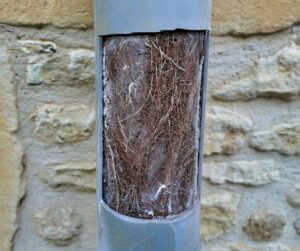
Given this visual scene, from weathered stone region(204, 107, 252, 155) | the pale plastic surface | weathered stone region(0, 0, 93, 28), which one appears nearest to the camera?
the pale plastic surface

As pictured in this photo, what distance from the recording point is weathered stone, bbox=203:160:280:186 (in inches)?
38.9

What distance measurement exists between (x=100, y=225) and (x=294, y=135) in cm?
57

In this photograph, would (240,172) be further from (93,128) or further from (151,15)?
(151,15)

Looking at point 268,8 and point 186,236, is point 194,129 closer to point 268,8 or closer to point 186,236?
point 186,236

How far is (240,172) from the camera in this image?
38.9 inches

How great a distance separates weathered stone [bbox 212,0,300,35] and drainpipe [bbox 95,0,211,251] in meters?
0.24

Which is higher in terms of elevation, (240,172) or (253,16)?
(253,16)

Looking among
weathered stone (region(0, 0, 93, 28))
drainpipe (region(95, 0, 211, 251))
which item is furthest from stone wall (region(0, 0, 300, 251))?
drainpipe (region(95, 0, 211, 251))

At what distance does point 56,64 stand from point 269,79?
1.77 feet

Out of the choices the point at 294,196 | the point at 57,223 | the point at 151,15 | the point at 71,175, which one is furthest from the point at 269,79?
the point at 57,223

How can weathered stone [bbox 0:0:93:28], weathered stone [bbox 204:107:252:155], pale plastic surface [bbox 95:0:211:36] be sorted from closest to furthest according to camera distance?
pale plastic surface [bbox 95:0:211:36] → weathered stone [bbox 0:0:93:28] → weathered stone [bbox 204:107:252:155]

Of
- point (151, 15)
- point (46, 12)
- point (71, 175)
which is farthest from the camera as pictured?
point (71, 175)

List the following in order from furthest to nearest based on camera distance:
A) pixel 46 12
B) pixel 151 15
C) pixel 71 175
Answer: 1. pixel 71 175
2. pixel 46 12
3. pixel 151 15

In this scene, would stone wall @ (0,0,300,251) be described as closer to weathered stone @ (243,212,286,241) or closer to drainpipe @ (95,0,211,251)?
weathered stone @ (243,212,286,241)
